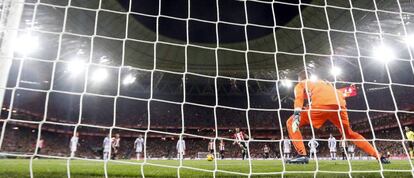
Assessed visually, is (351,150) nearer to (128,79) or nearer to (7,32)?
(128,79)

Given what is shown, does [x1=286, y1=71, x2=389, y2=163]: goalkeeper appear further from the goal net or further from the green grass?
the green grass

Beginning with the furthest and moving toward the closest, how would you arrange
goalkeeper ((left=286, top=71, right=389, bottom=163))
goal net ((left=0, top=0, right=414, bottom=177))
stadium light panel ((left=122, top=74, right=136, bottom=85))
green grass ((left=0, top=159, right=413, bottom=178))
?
stadium light panel ((left=122, top=74, right=136, bottom=85)) < goal net ((left=0, top=0, right=414, bottom=177)) < goalkeeper ((left=286, top=71, right=389, bottom=163)) < green grass ((left=0, top=159, right=413, bottom=178))

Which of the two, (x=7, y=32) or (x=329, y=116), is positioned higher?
(x=7, y=32)

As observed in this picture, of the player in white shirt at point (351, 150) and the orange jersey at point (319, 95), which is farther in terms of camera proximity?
the player in white shirt at point (351, 150)

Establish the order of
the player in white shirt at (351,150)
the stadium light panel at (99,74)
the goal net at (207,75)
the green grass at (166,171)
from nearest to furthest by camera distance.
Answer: the green grass at (166,171) → the goal net at (207,75) → the player in white shirt at (351,150) → the stadium light panel at (99,74)

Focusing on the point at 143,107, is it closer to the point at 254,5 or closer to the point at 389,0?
the point at 254,5

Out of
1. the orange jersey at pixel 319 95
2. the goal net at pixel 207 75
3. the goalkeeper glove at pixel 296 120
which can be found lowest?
the goalkeeper glove at pixel 296 120

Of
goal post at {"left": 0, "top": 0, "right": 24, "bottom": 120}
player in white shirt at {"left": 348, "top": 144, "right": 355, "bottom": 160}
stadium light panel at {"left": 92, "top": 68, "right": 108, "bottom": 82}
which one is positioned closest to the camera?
goal post at {"left": 0, "top": 0, "right": 24, "bottom": 120}

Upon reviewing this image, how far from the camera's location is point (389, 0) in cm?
1490

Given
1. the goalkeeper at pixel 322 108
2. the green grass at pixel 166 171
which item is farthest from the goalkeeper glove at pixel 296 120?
the green grass at pixel 166 171

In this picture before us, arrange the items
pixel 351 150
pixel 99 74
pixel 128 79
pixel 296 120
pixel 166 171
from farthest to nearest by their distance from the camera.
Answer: pixel 128 79 → pixel 99 74 → pixel 351 150 → pixel 296 120 → pixel 166 171

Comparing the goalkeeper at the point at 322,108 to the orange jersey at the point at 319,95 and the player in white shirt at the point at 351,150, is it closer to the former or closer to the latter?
the orange jersey at the point at 319,95

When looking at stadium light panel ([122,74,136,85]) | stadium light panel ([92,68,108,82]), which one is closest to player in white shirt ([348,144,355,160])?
stadium light panel ([122,74,136,85])

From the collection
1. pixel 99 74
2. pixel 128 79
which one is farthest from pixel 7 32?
pixel 128 79
